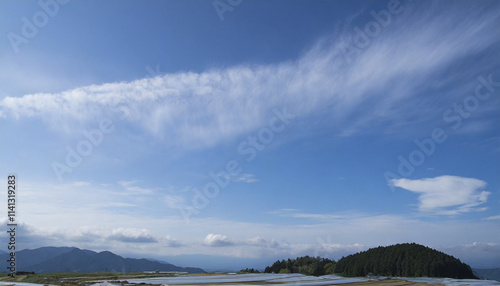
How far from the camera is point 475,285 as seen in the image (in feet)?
127

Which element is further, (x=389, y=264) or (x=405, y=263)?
(x=389, y=264)

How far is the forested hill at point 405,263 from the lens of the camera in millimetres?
54156

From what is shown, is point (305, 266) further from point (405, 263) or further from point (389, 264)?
point (405, 263)

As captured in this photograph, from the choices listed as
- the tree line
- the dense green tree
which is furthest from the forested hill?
the dense green tree

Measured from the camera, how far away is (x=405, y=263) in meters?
57.8

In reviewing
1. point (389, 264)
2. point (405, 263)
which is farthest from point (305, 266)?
point (405, 263)

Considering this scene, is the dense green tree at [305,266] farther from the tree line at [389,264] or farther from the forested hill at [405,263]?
the forested hill at [405,263]

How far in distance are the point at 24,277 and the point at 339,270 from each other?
55.4 metres

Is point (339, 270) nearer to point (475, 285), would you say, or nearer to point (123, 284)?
point (475, 285)

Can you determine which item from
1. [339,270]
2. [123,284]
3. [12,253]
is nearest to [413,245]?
[339,270]

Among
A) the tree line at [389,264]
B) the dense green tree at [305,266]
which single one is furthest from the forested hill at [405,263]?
the dense green tree at [305,266]

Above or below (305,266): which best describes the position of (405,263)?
above

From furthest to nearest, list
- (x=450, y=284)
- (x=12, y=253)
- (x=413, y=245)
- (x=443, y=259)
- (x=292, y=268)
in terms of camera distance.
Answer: (x=292, y=268)
(x=413, y=245)
(x=443, y=259)
(x=450, y=284)
(x=12, y=253)

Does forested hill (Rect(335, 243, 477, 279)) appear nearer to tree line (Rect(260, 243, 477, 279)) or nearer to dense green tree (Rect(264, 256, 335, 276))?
tree line (Rect(260, 243, 477, 279))
